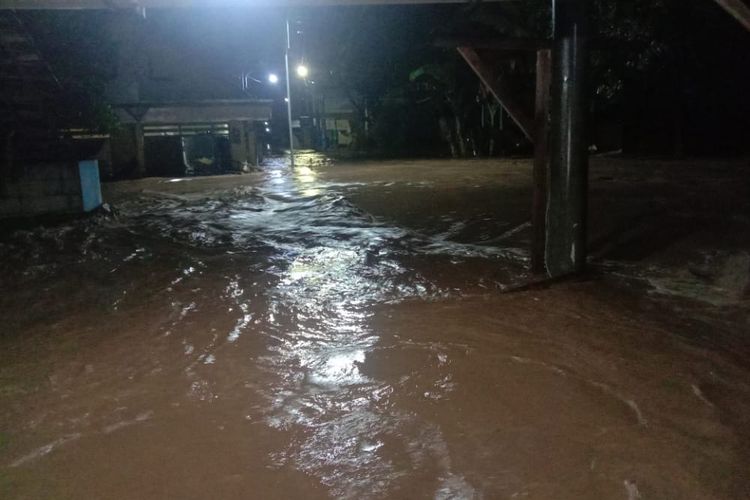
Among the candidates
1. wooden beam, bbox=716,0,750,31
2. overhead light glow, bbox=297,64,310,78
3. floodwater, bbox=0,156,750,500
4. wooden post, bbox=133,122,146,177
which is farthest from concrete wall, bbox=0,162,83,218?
overhead light glow, bbox=297,64,310,78

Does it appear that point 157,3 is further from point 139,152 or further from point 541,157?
point 139,152

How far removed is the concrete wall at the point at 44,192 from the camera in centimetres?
1104

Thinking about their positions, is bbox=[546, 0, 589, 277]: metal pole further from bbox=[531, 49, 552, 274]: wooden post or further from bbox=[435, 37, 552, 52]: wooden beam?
bbox=[435, 37, 552, 52]: wooden beam

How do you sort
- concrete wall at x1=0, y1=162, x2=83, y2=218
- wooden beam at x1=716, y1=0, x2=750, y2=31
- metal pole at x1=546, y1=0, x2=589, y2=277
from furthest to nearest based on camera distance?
concrete wall at x1=0, y1=162, x2=83, y2=218 < metal pole at x1=546, y1=0, x2=589, y2=277 < wooden beam at x1=716, y1=0, x2=750, y2=31

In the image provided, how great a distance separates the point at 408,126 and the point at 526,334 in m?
28.9

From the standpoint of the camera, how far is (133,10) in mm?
6879

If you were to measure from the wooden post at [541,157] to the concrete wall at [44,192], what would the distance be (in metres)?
8.95

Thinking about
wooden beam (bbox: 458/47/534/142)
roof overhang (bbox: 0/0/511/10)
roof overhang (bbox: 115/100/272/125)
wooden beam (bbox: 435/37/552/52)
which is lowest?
wooden beam (bbox: 458/47/534/142)

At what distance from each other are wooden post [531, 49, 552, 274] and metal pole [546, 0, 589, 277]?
0.06 meters

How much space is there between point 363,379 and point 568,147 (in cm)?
376

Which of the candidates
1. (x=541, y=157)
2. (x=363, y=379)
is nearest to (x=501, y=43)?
(x=541, y=157)

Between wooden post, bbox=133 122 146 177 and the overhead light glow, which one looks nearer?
wooden post, bbox=133 122 146 177

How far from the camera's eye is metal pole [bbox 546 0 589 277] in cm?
636

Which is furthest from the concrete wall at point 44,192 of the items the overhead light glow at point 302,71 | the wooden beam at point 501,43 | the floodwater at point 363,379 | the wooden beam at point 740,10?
the overhead light glow at point 302,71
